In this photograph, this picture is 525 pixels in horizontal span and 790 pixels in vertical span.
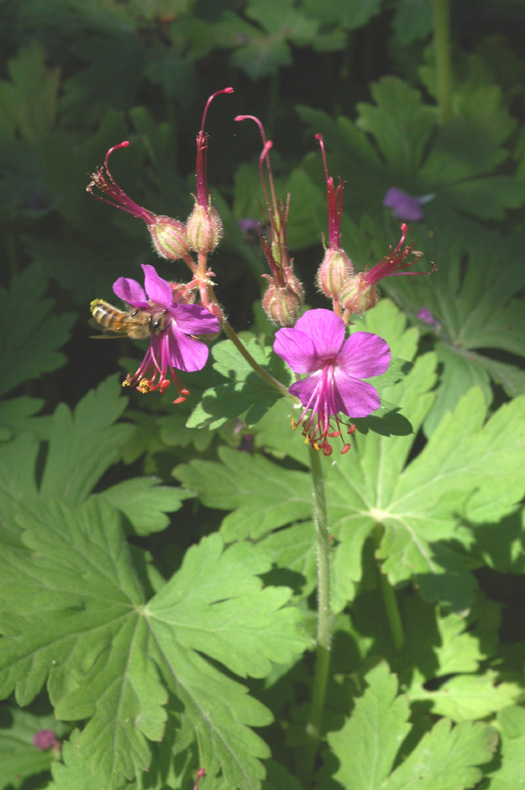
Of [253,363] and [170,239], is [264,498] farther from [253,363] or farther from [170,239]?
[170,239]

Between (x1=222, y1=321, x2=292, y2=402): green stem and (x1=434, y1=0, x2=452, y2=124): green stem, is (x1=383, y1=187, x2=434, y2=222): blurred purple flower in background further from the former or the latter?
(x1=222, y1=321, x2=292, y2=402): green stem

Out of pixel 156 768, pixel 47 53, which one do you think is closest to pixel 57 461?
pixel 156 768

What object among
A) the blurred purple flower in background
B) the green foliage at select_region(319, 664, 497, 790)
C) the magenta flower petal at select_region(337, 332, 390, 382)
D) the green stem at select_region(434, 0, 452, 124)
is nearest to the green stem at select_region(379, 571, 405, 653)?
the green foliage at select_region(319, 664, 497, 790)

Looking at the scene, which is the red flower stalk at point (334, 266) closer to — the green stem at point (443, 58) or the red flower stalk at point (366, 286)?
the red flower stalk at point (366, 286)

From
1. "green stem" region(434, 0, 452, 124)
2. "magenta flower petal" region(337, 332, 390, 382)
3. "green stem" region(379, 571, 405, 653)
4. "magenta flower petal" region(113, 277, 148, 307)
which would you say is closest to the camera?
"magenta flower petal" region(337, 332, 390, 382)

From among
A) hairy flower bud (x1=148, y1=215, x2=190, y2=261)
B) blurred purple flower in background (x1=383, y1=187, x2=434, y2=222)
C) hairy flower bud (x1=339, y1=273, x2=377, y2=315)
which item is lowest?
blurred purple flower in background (x1=383, y1=187, x2=434, y2=222)

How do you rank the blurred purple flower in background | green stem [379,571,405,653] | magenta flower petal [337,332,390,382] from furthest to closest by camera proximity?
the blurred purple flower in background, green stem [379,571,405,653], magenta flower petal [337,332,390,382]

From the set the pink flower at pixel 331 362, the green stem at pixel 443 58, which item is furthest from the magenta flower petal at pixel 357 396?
the green stem at pixel 443 58
